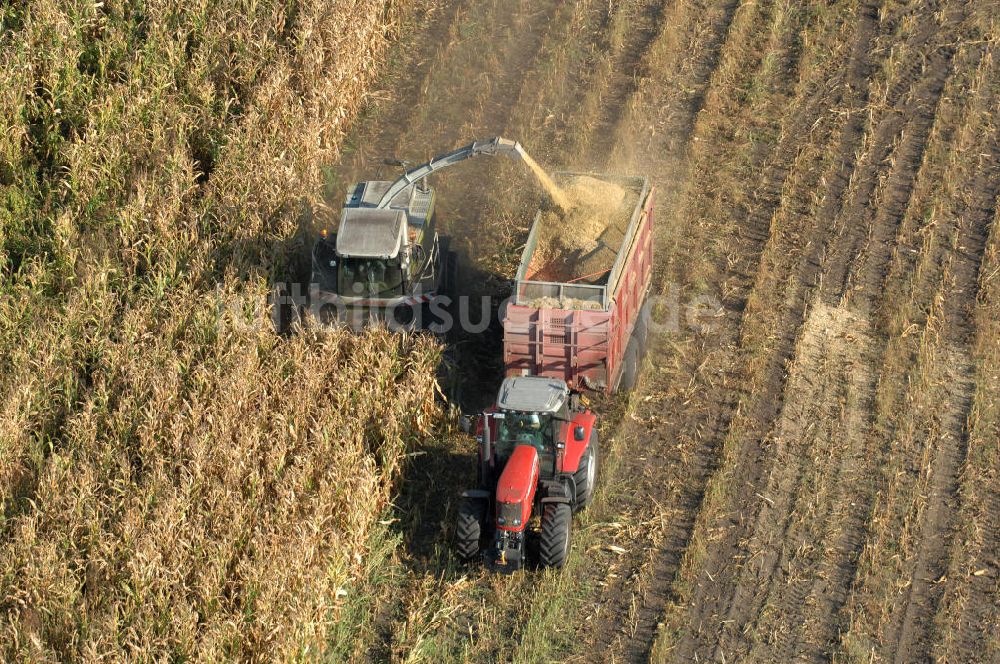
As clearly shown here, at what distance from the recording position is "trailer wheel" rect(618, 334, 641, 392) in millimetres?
20219

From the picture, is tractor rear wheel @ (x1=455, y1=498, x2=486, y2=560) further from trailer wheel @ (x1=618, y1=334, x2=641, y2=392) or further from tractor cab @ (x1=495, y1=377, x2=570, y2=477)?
trailer wheel @ (x1=618, y1=334, x2=641, y2=392)

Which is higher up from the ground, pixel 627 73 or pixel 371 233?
pixel 627 73

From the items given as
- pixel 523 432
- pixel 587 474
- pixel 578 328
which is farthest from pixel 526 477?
pixel 578 328

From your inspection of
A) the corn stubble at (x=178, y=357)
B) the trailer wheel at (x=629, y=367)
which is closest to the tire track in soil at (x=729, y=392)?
the trailer wheel at (x=629, y=367)

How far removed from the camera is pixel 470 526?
16750 mm

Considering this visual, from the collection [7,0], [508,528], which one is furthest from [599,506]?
[7,0]

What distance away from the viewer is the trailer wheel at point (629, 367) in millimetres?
20219

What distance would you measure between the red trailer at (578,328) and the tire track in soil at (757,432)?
2.07 metres

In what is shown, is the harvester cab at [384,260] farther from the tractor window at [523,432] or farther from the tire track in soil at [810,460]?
the tire track in soil at [810,460]

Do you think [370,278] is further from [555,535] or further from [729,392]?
[729,392]

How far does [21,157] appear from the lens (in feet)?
77.7

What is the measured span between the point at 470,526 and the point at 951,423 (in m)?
7.86

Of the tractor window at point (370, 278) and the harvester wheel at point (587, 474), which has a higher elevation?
the tractor window at point (370, 278)

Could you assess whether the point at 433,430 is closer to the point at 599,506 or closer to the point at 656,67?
the point at 599,506
